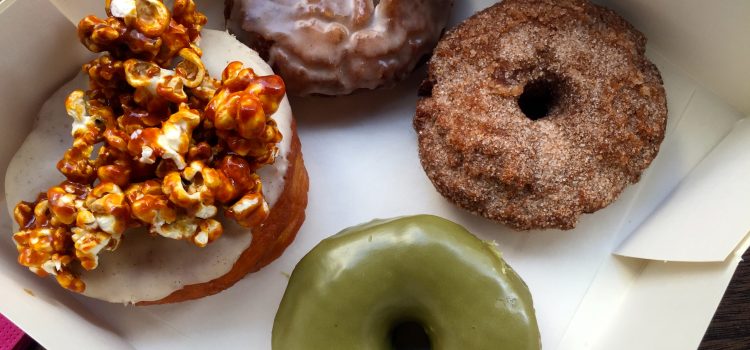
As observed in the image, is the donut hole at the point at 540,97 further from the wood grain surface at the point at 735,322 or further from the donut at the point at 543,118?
the wood grain surface at the point at 735,322

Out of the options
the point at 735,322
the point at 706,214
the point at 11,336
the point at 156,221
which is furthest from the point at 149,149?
the point at 735,322

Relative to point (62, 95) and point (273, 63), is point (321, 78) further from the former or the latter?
point (62, 95)

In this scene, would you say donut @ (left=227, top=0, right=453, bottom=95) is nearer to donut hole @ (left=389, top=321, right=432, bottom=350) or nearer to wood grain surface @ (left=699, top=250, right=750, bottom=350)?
donut hole @ (left=389, top=321, right=432, bottom=350)

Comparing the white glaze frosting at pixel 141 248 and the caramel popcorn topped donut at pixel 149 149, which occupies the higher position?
the caramel popcorn topped donut at pixel 149 149

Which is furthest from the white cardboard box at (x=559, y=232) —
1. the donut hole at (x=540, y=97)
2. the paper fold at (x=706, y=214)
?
the donut hole at (x=540, y=97)

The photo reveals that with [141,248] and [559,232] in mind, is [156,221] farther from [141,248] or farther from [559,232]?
[559,232]

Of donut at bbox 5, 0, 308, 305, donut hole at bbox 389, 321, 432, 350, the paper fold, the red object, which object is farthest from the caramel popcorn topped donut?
the paper fold

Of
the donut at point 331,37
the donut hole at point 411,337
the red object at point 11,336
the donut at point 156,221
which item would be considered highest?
the donut at point 331,37
